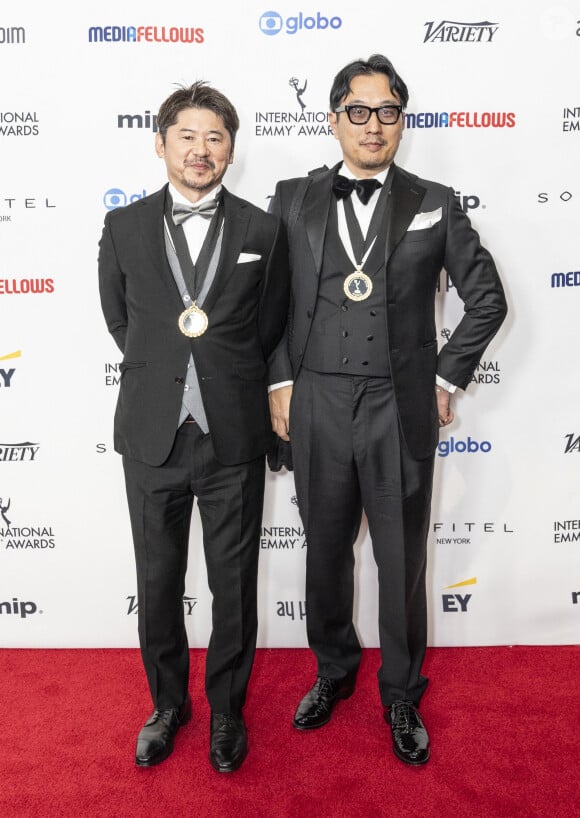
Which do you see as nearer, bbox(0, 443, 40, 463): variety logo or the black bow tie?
the black bow tie

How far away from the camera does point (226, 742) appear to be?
8.62 feet

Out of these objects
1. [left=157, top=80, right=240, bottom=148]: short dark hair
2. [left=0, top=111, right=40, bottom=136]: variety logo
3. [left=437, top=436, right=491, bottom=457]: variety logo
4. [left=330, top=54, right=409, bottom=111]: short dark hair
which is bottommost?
[left=437, top=436, right=491, bottom=457]: variety logo

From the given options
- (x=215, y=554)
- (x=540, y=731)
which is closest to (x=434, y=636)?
(x=540, y=731)

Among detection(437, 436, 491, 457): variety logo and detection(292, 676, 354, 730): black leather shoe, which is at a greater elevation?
detection(437, 436, 491, 457): variety logo

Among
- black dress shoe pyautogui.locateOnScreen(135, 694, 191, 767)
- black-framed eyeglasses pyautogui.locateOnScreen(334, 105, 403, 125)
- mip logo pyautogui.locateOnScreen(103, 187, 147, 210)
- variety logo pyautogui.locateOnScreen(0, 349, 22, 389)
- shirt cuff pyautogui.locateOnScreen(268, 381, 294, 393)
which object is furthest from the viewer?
variety logo pyautogui.locateOnScreen(0, 349, 22, 389)

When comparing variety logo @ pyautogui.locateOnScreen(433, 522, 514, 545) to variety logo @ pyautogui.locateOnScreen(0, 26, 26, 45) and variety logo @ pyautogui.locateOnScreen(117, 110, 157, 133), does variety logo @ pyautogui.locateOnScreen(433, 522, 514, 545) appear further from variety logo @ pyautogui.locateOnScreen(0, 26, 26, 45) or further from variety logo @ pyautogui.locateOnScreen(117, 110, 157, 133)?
variety logo @ pyautogui.locateOnScreen(0, 26, 26, 45)

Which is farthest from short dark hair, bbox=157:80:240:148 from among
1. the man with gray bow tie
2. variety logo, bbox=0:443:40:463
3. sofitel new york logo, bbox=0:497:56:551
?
sofitel new york logo, bbox=0:497:56:551

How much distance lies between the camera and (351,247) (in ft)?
8.55

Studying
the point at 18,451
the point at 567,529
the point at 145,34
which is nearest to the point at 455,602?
the point at 567,529

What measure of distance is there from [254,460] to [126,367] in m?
0.51

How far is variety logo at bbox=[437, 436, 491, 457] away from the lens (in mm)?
3359

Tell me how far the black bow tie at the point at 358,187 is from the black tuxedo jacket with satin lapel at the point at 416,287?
0.05 metres

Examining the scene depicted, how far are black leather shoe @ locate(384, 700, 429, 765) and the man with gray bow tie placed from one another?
0.52 m

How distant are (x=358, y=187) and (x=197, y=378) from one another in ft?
2.73
